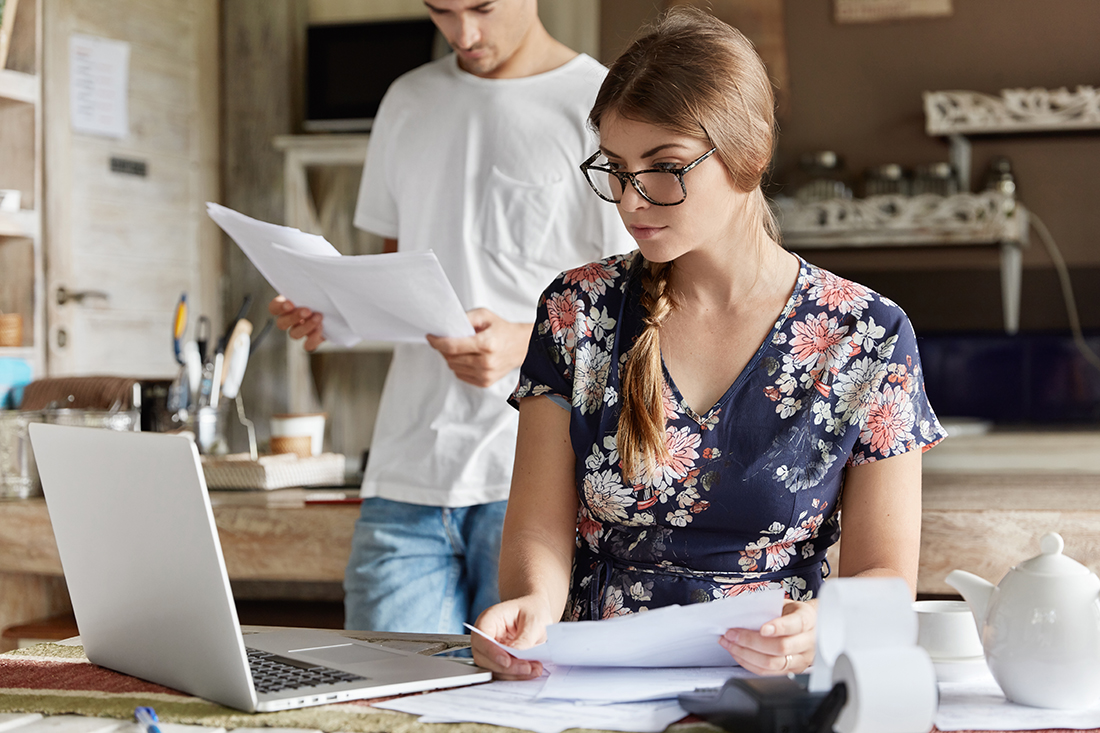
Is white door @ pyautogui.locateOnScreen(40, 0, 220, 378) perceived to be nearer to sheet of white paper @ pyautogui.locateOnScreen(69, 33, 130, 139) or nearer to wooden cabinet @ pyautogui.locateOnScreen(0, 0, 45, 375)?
sheet of white paper @ pyautogui.locateOnScreen(69, 33, 130, 139)

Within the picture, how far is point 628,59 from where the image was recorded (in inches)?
45.3

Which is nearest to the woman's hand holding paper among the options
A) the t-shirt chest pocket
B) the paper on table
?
the paper on table

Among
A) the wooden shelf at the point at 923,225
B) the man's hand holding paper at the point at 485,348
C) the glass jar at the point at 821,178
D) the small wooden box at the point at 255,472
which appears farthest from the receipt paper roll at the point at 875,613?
the glass jar at the point at 821,178

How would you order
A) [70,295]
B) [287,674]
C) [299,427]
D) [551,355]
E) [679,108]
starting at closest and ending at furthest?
[287,674] → [679,108] → [551,355] → [299,427] → [70,295]

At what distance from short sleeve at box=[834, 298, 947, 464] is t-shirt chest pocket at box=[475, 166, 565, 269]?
589 mm

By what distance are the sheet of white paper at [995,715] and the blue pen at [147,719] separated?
572 millimetres

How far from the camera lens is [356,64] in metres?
3.92

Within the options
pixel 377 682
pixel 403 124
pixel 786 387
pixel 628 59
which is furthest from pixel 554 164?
pixel 377 682

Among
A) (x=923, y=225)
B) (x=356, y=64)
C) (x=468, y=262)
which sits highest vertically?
(x=356, y=64)

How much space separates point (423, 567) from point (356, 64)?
9.20ft

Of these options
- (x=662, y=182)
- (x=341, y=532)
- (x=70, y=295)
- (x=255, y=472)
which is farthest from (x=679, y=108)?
(x=70, y=295)

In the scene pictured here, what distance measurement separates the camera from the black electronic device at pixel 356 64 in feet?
12.7

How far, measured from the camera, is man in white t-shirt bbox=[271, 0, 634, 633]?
154 cm

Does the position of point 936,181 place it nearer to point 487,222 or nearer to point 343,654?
point 487,222
